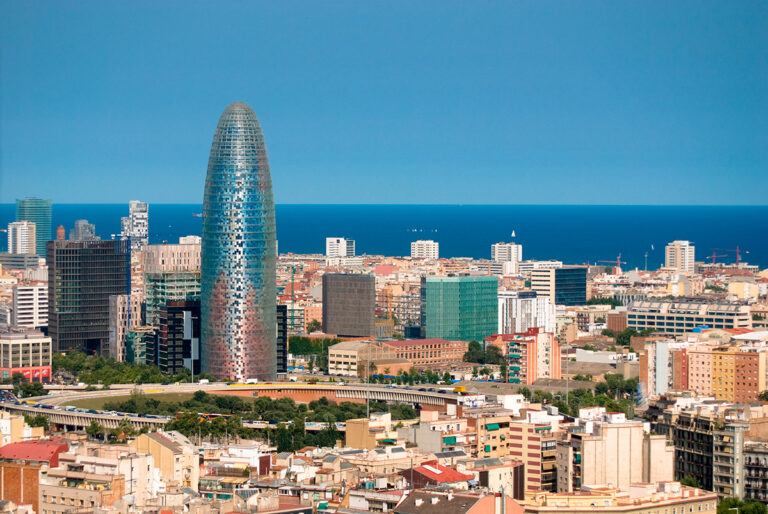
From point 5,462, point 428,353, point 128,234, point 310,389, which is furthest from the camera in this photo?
point 128,234

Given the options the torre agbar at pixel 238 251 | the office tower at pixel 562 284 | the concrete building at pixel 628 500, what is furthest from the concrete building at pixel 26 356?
the office tower at pixel 562 284

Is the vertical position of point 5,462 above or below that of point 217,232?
below

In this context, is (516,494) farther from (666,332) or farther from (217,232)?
(666,332)

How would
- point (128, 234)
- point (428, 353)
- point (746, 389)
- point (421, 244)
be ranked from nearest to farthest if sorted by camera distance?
point (746, 389) < point (428, 353) < point (128, 234) < point (421, 244)

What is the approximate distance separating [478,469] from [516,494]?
4.82ft

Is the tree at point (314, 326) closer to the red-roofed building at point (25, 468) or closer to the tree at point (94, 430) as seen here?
the tree at point (94, 430)

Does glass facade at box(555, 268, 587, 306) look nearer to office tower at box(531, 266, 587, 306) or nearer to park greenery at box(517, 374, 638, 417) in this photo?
office tower at box(531, 266, 587, 306)

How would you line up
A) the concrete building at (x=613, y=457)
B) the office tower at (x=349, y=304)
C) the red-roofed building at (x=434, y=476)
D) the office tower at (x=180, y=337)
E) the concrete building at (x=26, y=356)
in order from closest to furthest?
the red-roofed building at (x=434, y=476), the concrete building at (x=613, y=457), the concrete building at (x=26, y=356), the office tower at (x=180, y=337), the office tower at (x=349, y=304)

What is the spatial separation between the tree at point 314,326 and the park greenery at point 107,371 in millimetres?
23639

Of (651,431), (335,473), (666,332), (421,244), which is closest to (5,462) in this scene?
(335,473)

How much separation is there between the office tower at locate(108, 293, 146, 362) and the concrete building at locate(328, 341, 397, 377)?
37.5 feet

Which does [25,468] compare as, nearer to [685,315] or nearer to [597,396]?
[597,396]

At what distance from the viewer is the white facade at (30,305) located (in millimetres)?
108375

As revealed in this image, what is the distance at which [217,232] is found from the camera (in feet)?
278
